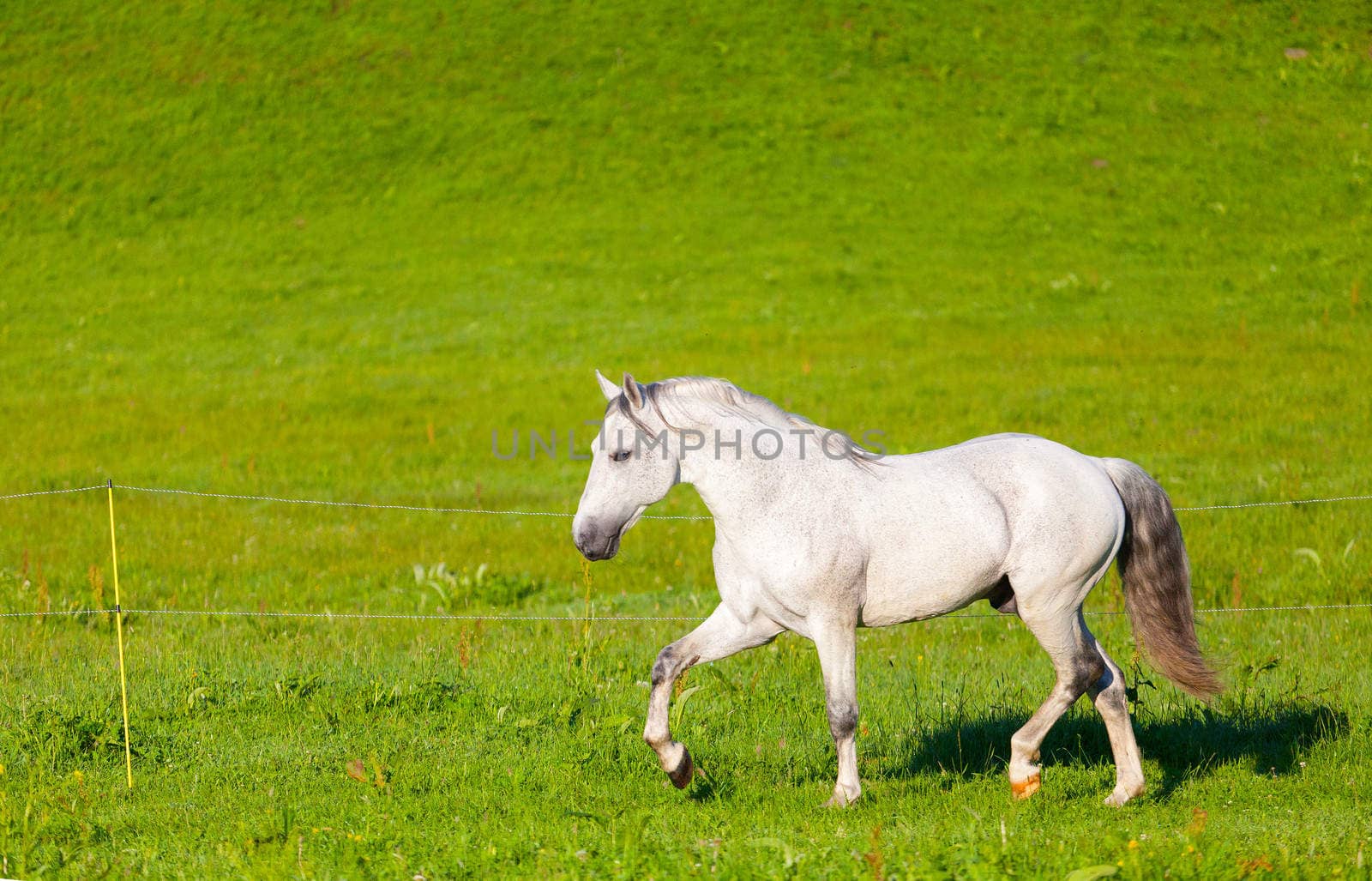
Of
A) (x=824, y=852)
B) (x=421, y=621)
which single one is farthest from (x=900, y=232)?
(x=824, y=852)

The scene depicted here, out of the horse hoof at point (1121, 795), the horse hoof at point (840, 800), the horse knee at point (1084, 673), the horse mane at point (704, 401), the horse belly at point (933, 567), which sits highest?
the horse mane at point (704, 401)

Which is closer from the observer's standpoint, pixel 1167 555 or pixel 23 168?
pixel 1167 555

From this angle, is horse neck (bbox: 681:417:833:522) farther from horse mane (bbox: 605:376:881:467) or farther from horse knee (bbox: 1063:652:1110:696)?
horse knee (bbox: 1063:652:1110:696)

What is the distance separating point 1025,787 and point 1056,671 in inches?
23.6

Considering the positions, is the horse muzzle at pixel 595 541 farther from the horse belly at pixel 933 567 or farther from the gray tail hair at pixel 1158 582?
the gray tail hair at pixel 1158 582

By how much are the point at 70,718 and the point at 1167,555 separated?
6068 millimetres

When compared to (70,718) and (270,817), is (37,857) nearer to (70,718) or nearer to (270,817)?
(270,817)

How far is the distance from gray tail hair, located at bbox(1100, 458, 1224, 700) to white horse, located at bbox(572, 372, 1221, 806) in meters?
0.24

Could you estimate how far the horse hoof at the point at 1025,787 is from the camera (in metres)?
5.93

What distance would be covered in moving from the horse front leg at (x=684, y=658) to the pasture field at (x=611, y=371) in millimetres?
290

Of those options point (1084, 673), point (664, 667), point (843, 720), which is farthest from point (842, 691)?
point (1084, 673)

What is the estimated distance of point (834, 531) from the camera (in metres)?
5.64

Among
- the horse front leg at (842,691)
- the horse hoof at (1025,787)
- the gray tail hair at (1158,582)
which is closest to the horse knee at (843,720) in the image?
the horse front leg at (842,691)

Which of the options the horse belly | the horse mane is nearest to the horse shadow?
the horse belly
